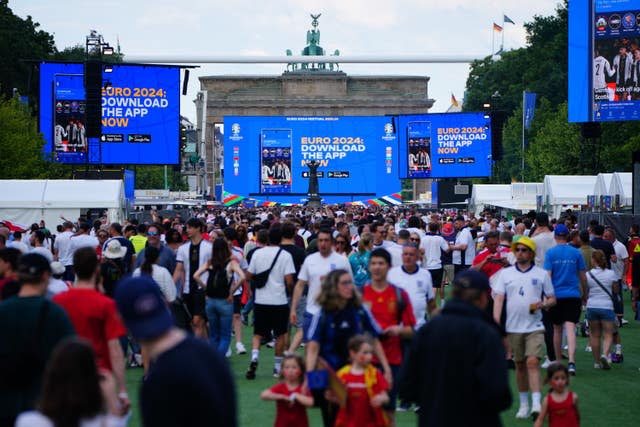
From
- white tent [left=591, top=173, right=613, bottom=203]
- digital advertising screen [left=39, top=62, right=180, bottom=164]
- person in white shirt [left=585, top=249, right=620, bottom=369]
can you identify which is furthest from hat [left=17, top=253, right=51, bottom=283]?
digital advertising screen [left=39, top=62, right=180, bottom=164]

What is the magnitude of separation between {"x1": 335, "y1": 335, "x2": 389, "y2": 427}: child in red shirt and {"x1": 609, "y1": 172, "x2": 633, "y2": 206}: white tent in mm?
21980

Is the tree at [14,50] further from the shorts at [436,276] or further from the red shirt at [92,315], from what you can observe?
the red shirt at [92,315]

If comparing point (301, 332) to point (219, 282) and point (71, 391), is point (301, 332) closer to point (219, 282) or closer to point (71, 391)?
point (219, 282)

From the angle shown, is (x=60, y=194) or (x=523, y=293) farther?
(x=60, y=194)

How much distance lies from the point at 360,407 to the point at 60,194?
25312mm

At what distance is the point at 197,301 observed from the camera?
13.7 meters

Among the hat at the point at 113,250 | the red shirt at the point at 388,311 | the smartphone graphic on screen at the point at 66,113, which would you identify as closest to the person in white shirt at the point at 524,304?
the red shirt at the point at 388,311

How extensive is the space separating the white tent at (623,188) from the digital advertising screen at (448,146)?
66.9 feet

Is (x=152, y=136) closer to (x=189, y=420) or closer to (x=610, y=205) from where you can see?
(x=610, y=205)

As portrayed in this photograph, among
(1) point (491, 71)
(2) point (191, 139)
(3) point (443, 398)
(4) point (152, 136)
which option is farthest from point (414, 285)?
(2) point (191, 139)

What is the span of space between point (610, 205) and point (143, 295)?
24.7 meters

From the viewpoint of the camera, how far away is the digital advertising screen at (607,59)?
1080 inches

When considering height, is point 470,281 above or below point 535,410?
above

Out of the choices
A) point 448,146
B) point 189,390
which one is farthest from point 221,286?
point 448,146
